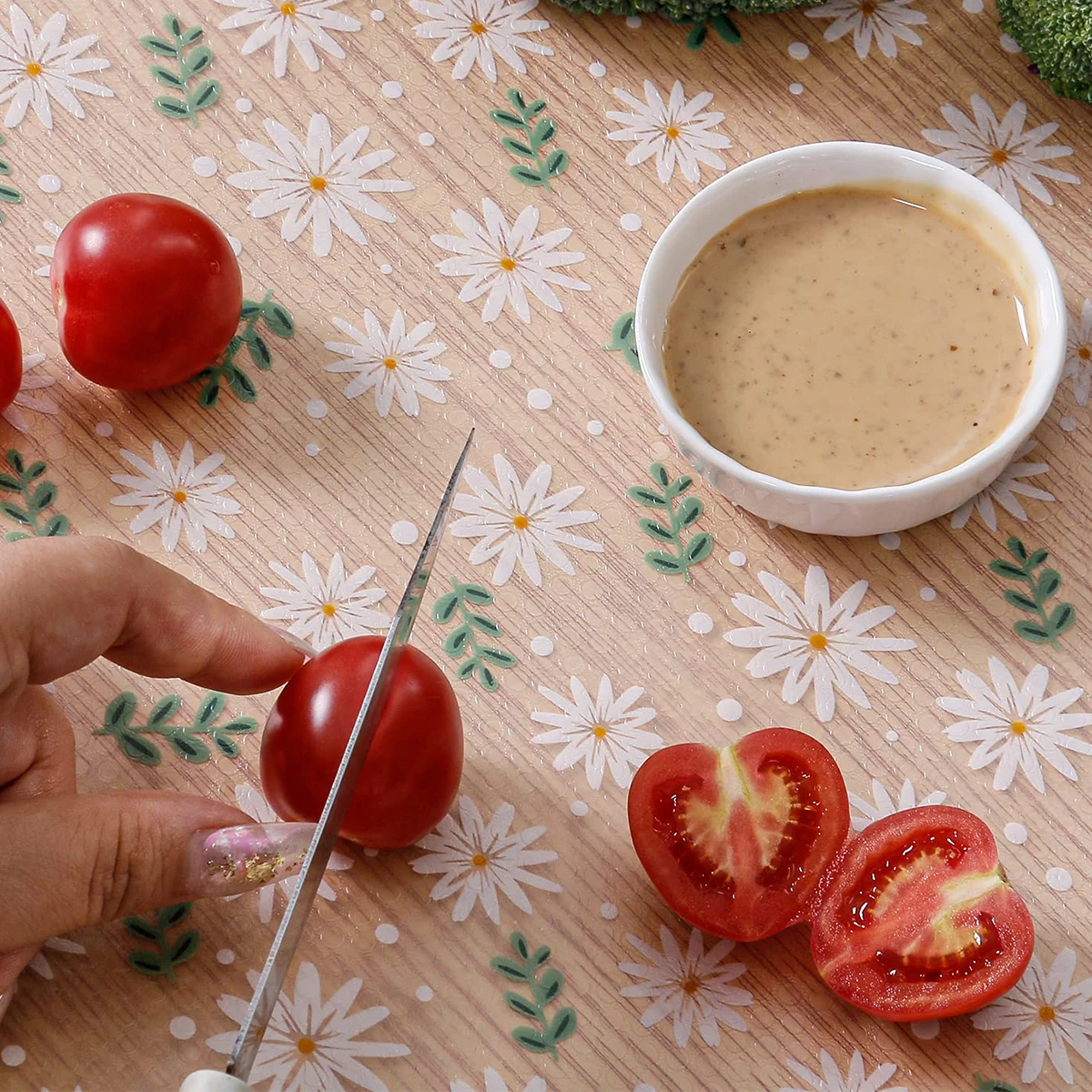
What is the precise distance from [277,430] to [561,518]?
11.0 inches

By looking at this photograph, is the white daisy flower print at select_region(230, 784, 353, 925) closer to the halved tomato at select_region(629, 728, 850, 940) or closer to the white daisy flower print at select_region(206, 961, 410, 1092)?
the white daisy flower print at select_region(206, 961, 410, 1092)

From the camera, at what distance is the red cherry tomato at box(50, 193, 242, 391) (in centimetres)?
120

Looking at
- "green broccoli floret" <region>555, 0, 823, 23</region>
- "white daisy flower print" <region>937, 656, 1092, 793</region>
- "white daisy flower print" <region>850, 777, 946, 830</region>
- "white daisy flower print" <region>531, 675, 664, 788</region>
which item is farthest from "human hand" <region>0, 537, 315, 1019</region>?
"green broccoli floret" <region>555, 0, 823, 23</region>

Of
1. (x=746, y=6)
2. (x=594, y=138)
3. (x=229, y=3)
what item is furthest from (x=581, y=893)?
(x=229, y=3)

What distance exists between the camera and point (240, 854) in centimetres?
105

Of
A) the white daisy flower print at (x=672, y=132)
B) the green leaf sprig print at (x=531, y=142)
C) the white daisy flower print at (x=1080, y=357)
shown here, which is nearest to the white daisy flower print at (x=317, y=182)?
the green leaf sprig print at (x=531, y=142)

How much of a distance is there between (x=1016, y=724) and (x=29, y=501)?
898 millimetres

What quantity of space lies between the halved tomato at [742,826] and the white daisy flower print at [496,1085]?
170 mm

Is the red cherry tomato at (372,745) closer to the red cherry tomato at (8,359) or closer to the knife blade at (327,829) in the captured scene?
the knife blade at (327,829)

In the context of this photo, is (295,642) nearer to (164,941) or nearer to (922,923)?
(164,941)

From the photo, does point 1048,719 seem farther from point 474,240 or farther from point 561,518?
point 474,240

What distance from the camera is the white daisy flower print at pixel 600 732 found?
3.82 ft

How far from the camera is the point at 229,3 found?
4.72 ft

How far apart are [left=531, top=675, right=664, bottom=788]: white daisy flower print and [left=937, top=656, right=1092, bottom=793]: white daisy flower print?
0.86 ft
